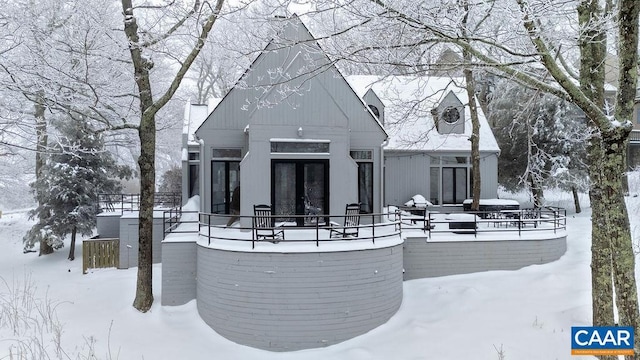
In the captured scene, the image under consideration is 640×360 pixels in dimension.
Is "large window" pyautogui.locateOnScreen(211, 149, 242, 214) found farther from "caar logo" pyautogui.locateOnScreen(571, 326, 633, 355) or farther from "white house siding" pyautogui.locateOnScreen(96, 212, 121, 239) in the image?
"caar logo" pyautogui.locateOnScreen(571, 326, 633, 355)

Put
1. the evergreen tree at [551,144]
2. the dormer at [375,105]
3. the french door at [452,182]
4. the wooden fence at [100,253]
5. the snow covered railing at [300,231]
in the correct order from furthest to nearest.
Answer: the evergreen tree at [551,144] < the french door at [452,182] < the dormer at [375,105] < the wooden fence at [100,253] < the snow covered railing at [300,231]

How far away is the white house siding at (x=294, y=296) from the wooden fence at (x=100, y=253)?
23.7ft

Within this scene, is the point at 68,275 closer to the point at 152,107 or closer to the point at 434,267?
the point at 152,107

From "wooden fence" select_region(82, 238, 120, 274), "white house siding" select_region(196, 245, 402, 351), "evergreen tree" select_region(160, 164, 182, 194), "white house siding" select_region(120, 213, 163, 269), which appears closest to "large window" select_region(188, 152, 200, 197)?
"white house siding" select_region(120, 213, 163, 269)

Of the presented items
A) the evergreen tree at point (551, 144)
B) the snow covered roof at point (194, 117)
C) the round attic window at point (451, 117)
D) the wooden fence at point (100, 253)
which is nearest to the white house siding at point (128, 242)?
the wooden fence at point (100, 253)

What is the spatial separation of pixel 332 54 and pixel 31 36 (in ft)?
27.5

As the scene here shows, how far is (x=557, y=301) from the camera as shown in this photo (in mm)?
10391

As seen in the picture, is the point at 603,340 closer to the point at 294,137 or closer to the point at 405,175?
the point at 294,137

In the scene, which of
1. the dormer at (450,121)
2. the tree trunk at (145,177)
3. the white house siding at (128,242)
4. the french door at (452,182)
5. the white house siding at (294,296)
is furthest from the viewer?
the dormer at (450,121)

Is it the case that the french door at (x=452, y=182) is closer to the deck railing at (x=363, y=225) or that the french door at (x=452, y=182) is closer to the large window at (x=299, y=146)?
the deck railing at (x=363, y=225)

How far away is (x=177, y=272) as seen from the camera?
11.2 metres

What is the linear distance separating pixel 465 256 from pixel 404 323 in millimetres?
3277

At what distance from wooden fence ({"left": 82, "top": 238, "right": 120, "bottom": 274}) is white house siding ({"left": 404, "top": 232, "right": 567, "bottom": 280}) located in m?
10.1

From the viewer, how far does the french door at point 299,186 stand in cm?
1253
